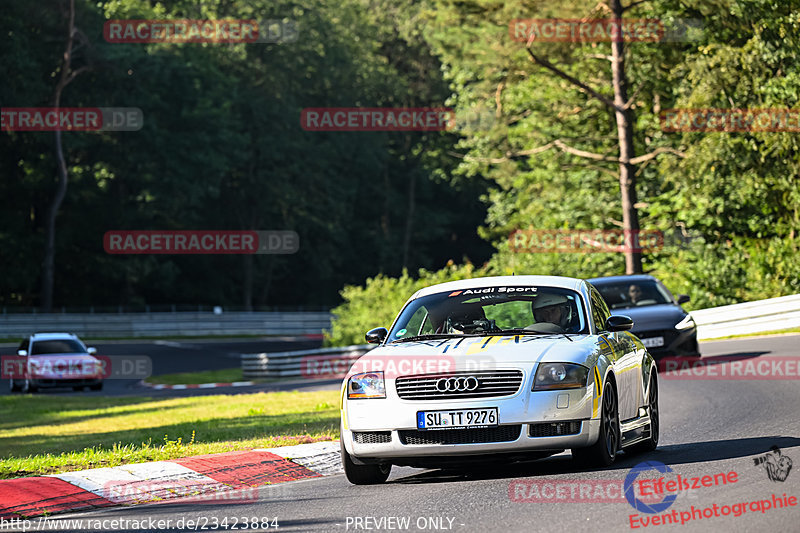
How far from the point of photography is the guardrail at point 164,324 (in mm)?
60656

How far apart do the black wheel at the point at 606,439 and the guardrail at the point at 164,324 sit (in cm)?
5335

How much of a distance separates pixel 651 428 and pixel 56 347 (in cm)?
2543

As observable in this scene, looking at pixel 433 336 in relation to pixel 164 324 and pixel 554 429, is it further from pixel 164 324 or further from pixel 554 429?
pixel 164 324

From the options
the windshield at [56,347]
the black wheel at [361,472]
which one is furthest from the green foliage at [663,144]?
the black wheel at [361,472]

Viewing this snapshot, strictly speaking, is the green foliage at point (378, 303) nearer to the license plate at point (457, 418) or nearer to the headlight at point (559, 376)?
the headlight at point (559, 376)

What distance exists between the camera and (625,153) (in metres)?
39.1

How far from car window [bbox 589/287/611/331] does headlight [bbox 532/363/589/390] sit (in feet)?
4.57

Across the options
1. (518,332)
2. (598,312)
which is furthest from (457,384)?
(598,312)

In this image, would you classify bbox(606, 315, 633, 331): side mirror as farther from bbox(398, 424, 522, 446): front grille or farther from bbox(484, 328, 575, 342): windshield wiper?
bbox(398, 424, 522, 446): front grille

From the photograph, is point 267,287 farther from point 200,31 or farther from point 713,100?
point 713,100

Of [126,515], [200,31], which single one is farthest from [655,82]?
[200,31]

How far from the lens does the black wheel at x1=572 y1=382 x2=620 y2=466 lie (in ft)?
30.6

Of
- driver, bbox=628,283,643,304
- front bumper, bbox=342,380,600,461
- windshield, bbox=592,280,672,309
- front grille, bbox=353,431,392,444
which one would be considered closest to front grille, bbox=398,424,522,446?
front bumper, bbox=342,380,600,461

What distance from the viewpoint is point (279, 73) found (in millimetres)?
81938
